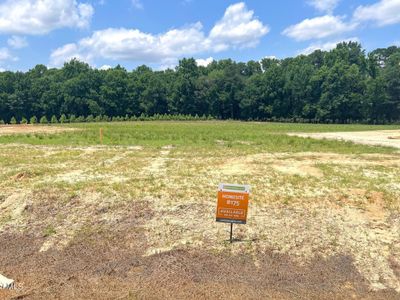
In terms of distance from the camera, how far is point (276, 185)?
11078 mm

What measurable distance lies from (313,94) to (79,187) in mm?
75062

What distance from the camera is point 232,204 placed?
748cm

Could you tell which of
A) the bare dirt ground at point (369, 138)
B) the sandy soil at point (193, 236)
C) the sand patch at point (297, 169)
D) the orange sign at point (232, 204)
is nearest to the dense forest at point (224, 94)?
the bare dirt ground at point (369, 138)

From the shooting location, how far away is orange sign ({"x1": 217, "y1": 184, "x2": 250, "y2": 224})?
7434 mm

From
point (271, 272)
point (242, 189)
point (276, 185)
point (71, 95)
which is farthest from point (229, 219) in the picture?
point (71, 95)

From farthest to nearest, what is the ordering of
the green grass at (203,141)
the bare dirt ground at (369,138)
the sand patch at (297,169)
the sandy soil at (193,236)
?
the bare dirt ground at (369,138) → the green grass at (203,141) → the sand patch at (297,169) → the sandy soil at (193,236)

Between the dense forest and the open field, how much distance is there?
66.3 meters

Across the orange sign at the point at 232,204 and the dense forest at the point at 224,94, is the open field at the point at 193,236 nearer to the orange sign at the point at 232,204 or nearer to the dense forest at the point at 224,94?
A: the orange sign at the point at 232,204

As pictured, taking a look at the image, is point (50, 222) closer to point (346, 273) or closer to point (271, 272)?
point (271, 272)

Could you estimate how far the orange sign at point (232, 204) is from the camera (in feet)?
24.4

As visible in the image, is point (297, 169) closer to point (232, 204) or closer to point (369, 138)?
point (232, 204)

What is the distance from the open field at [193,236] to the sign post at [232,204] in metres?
0.61

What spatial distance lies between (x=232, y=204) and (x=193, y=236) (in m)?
1.20

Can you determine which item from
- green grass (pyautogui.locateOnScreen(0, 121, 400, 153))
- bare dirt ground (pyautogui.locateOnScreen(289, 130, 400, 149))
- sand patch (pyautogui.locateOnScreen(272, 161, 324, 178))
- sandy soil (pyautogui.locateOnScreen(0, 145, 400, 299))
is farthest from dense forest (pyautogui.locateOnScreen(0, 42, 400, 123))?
sandy soil (pyautogui.locateOnScreen(0, 145, 400, 299))
